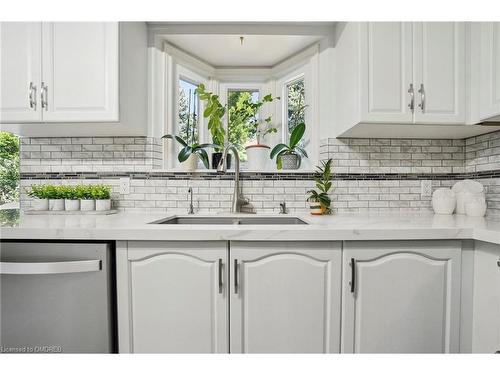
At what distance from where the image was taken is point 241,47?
6.33ft

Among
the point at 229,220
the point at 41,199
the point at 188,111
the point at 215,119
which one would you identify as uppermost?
the point at 188,111

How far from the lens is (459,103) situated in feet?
4.92

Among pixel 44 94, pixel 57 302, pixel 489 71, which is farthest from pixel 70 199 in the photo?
pixel 489 71

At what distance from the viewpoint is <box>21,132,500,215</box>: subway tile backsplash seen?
1.84 metres

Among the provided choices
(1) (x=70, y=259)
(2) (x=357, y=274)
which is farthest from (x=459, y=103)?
(1) (x=70, y=259)

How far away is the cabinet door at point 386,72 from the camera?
1466mm

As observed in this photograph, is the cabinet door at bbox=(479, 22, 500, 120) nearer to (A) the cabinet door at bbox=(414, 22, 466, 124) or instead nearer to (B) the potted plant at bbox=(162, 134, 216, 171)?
(A) the cabinet door at bbox=(414, 22, 466, 124)

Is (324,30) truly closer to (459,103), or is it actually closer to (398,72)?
(398,72)

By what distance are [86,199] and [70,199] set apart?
0.09 m

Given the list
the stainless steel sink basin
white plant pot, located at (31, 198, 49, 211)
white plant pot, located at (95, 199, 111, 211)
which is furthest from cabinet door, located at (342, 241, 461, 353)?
white plant pot, located at (31, 198, 49, 211)

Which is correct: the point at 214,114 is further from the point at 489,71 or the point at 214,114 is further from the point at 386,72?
the point at 489,71

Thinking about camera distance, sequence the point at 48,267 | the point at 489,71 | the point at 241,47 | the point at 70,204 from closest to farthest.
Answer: the point at 48,267 < the point at 489,71 < the point at 70,204 < the point at 241,47

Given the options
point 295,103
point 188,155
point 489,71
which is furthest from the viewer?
point 295,103

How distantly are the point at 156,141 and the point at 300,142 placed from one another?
104 cm
